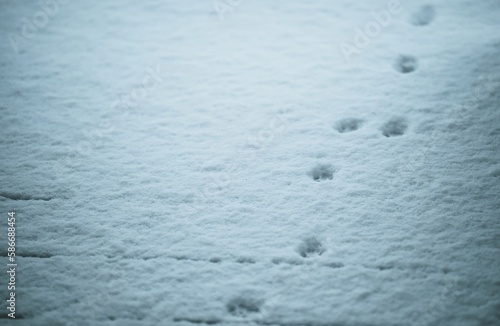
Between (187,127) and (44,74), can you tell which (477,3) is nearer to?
(187,127)

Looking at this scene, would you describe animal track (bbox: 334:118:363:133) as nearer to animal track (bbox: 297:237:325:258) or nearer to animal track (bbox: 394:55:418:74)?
animal track (bbox: 394:55:418:74)

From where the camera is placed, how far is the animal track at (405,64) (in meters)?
2.09

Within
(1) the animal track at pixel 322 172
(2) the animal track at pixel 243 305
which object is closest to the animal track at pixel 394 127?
(1) the animal track at pixel 322 172

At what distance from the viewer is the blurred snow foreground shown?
4.34ft

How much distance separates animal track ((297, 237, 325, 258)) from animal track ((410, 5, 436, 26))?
1503 mm

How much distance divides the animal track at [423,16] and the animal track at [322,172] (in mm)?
1168

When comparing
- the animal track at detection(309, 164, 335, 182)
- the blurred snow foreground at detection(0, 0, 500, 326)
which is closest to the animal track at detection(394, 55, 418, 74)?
the blurred snow foreground at detection(0, 0, 500, 326)

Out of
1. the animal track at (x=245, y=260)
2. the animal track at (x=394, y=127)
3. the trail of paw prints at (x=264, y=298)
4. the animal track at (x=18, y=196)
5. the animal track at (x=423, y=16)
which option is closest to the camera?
the trail of paw prints at (x=264, y=298)

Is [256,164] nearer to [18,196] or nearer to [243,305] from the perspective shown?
[243,305]

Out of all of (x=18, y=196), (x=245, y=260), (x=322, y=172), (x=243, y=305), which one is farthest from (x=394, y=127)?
(x=18, y=196)

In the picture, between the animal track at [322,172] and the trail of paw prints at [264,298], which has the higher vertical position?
the animal track at [322,172]

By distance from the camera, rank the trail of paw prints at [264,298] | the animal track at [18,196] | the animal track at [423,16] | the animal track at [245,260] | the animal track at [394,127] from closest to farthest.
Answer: the trail of paw prints at [264,298], the animal track at [245,260], the animal track at [18,196], the animal track at [394,127], the animal track at [423,16]

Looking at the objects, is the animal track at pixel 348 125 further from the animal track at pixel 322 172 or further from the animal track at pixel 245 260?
the animal track at pixel 245 260

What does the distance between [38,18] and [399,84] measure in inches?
79.8
